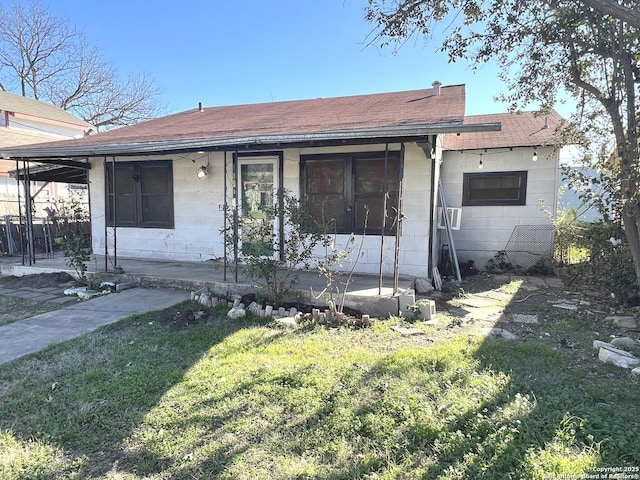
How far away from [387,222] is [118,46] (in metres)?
23.7

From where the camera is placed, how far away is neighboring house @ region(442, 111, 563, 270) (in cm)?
816

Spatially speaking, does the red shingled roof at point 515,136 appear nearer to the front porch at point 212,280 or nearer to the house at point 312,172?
the house at point 312,172

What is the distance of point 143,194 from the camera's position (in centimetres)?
809

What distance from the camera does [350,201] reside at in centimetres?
657

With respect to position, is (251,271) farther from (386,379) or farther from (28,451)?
(28,451)

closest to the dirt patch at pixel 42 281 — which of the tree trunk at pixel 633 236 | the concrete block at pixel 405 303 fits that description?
the concrete block at pixel 405 303

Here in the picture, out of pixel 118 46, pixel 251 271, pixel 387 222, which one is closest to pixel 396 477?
pixel 251 271

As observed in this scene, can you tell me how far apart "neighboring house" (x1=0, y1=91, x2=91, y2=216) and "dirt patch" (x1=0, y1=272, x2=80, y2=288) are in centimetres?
854

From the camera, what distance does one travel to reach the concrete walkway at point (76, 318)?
3924 mm

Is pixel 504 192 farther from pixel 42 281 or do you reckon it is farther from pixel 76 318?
pixel 42 281

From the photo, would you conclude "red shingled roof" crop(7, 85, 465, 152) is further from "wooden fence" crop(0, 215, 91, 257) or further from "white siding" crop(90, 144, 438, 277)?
"wooden fence" crop(0, 215, 91, 257)

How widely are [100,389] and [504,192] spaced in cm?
834

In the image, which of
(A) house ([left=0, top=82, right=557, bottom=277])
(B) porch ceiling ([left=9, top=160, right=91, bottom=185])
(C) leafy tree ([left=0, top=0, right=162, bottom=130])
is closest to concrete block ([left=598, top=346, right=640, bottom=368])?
(A) house ([left=0, top=82, right=557, bottom=277])

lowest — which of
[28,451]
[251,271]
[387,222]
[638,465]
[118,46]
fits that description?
[28,451]
